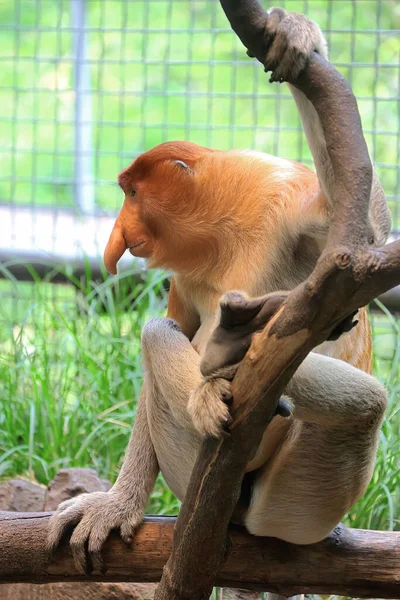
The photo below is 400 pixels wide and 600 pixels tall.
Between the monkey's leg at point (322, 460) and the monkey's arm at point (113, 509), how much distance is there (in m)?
0.45

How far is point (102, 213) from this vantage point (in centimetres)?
562

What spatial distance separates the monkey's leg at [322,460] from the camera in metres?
2.41

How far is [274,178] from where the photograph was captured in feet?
9.39

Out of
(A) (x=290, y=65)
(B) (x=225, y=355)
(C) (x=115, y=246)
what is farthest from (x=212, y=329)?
(A) (x=290, y=65)

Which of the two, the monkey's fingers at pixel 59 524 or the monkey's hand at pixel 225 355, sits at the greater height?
the monkey's hand at pixel 225 355

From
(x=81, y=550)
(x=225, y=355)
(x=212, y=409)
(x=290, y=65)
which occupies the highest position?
(x=290, y=65)

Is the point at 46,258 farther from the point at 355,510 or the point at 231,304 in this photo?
the point at 231,304

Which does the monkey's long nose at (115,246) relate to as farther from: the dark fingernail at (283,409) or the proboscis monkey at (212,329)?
the dark fingernail at (283,409)

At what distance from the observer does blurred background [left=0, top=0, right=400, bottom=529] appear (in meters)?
4.38

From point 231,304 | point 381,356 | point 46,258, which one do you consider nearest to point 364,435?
point 231,304

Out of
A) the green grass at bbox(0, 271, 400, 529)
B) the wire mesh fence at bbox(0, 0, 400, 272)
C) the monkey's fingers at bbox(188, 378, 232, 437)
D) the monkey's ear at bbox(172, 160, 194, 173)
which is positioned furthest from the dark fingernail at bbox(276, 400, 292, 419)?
the wire mesh fence at bbox(0, 0, 400, 272)

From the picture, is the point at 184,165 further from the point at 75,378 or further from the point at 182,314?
the point at 75,378

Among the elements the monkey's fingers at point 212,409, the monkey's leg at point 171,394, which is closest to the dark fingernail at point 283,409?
the monkey's fingers at point 212,409

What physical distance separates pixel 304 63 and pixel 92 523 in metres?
1.67
